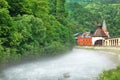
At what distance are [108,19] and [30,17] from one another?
12527 cm

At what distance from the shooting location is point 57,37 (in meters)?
71.4

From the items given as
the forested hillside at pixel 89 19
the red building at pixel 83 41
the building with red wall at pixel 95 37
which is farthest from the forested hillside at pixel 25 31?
the forested hillside at pixel 89 19

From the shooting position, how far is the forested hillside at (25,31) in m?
44.4

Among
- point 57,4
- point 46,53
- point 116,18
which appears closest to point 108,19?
point 116,18

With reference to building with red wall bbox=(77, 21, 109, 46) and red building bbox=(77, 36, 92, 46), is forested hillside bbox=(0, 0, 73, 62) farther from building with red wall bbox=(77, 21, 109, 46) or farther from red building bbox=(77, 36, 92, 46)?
red building bbox=(77, 36, 92, 46)

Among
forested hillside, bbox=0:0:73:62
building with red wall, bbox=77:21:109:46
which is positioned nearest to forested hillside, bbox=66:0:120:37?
building with red wall, bbox=77:21:109:46

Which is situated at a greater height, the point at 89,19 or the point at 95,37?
the point at 95,37

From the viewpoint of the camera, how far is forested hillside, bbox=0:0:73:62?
1748 inches

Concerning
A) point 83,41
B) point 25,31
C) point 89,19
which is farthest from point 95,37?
point 25,31

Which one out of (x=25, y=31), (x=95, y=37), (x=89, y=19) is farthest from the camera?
(x=89, y=19)

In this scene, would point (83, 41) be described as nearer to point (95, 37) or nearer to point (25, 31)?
point (95, 37)

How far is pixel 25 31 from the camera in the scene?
49.7 m

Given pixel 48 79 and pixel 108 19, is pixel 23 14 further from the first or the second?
pixel 108 19

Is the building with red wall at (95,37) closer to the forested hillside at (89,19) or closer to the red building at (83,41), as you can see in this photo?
the red building at (83,41)
